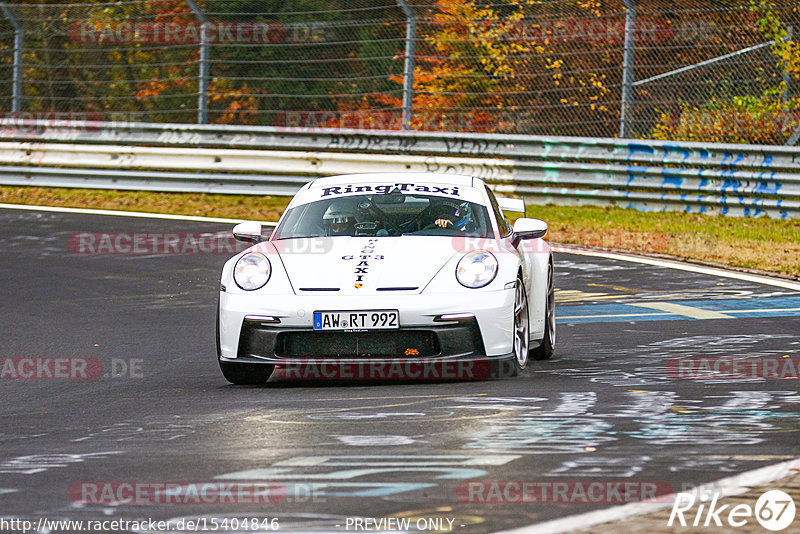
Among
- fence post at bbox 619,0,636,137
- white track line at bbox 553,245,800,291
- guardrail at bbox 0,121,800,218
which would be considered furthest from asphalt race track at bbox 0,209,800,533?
fence post at bbox 619,0,636,137

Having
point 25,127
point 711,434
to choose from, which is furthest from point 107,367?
point 25,127

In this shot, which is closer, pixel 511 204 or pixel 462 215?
pixel 462 215

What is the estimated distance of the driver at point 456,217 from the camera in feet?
26.4

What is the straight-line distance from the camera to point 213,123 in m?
22.2

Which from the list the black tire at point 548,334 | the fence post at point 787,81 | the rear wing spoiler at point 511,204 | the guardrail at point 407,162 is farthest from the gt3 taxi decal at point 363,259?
the fence post at point 787,81

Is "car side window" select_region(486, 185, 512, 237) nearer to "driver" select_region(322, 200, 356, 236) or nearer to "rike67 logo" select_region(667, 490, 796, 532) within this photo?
"driver" select_region(322, 200, 356, 236)

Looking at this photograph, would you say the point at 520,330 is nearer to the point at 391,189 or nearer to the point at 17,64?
the point at 391,189

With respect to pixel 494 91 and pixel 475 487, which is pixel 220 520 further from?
pixel 494 91

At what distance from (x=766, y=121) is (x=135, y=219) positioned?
8.11 m

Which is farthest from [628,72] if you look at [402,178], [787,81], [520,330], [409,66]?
[520,330]

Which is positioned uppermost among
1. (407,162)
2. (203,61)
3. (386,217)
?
(203,61)

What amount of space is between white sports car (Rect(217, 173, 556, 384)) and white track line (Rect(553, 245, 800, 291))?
4388 mm

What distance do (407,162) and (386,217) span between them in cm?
1052

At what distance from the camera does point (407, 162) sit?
1866 cm
